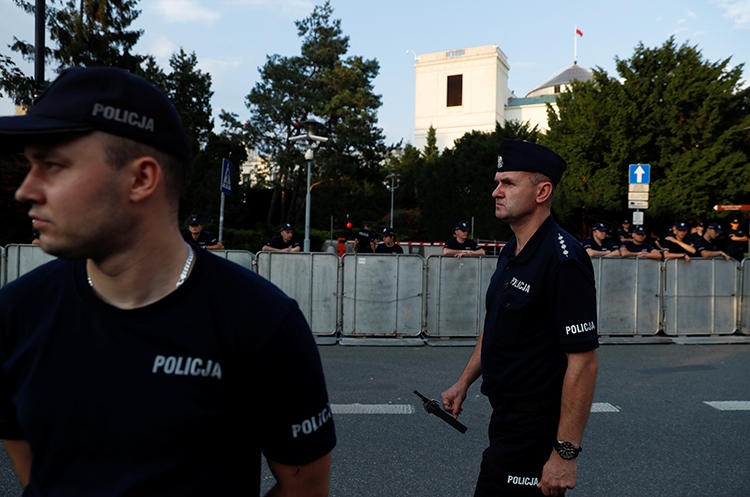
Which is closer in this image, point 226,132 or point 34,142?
point 34,142

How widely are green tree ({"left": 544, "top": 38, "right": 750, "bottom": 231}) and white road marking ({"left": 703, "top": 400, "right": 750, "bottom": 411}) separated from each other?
25.8m

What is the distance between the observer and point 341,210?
45.8m

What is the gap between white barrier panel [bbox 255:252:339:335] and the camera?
383 inches

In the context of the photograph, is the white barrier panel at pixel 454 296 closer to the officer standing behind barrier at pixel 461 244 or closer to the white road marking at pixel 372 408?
the officer standing behind barrier at pixel 461 244

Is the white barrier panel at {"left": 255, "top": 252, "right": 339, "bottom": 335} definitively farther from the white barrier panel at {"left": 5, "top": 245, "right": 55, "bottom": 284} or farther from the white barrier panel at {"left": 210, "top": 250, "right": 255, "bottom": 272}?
the white barrier panel at {"left": 5, "top": 245, "right": 55, "bottom": 284}

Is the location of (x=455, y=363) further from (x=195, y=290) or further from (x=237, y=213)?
(x=237, y=213)

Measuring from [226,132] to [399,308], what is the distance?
1392 inches

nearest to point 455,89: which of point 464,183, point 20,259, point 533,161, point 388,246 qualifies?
point 464,183

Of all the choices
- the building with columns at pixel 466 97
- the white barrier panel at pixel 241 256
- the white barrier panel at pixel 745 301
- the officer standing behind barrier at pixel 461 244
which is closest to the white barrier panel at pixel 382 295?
the officer standing behind barrier at pixel 461 244

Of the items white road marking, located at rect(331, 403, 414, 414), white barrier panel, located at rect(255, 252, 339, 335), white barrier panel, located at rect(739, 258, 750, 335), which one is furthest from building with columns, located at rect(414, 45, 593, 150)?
white road marking, located at rect(331, 403, 414, 414)

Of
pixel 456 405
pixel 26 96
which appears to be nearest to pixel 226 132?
pixel 26 96

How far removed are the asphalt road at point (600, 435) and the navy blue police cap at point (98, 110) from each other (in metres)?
3.17

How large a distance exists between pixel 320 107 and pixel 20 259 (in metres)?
33.0

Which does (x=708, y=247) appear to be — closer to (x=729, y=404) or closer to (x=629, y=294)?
(x=629, y=294)
